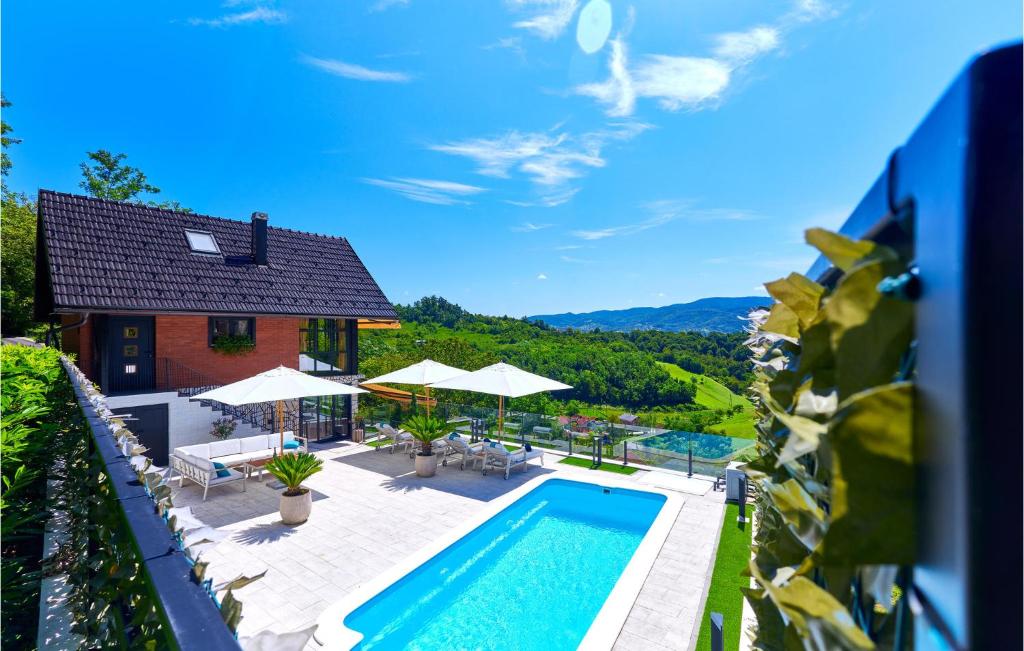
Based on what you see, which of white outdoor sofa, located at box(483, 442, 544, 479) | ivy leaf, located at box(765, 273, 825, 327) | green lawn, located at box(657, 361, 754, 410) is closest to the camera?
ivy leaf, located at box(765, 273, 825, 327)

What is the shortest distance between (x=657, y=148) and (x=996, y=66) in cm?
2885

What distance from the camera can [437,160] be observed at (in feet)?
106

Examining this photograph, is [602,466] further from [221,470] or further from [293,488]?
[221,470]

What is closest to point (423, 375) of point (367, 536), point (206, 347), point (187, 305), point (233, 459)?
point (233, 459)

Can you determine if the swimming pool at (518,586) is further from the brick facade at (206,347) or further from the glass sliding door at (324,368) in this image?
the brick facade at (206,347)

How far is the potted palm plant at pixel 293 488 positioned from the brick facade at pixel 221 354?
7.56m

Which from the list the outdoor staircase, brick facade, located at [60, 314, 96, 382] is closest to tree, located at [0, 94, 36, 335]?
brick facade, located at [60, 314, 96, 382]

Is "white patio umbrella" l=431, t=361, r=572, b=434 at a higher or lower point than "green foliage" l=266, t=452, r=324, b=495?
higher

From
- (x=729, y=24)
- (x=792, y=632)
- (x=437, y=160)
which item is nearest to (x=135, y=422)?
(x=792, y=632)

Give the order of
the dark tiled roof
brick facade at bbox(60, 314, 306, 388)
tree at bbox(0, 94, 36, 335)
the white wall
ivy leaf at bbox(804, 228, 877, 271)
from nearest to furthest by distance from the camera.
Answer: ivy leaf at bbox(804, 228, 877, 271) → the white wall → the dark tiled roof → brick facade at bbox(60, 314, 306, 388) → tree at bbox(0, 94, 36, 335)

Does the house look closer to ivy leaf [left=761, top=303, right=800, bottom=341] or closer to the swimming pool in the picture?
the swimming pool

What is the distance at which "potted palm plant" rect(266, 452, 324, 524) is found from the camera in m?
9.61

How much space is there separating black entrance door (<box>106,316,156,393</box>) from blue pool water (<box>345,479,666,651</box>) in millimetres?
11599

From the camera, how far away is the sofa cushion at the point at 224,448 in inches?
480
